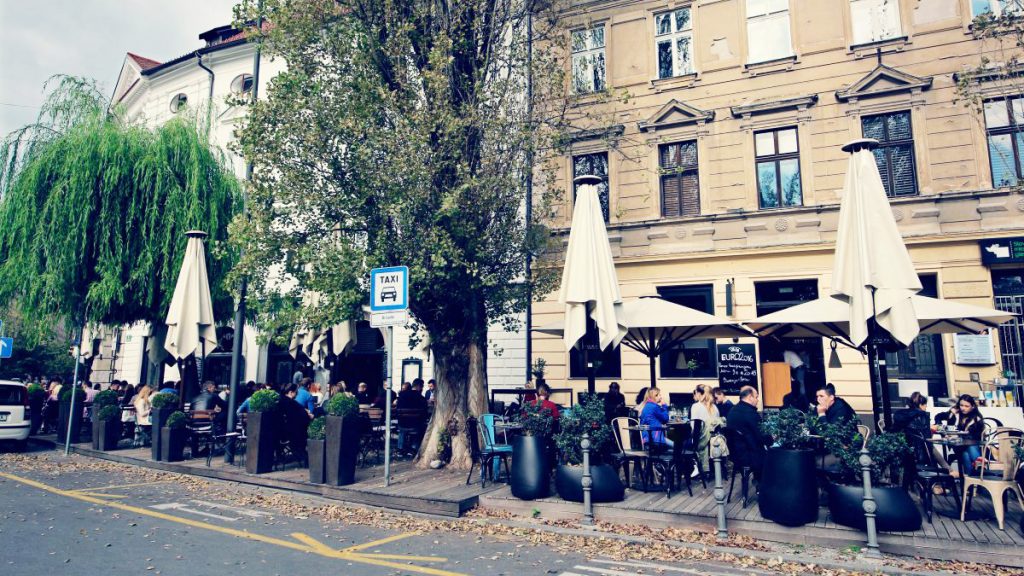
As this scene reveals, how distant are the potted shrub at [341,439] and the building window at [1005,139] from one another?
534 inches

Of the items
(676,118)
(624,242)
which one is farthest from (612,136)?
(624,242)

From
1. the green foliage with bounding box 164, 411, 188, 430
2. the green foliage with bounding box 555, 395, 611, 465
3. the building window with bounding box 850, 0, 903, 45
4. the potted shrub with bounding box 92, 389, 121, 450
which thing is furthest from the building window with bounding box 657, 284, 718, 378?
the potted shrub with bounding box 92, 389, 121, 450

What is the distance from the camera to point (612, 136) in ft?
52.9

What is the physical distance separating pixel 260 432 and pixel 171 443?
286 centimetres

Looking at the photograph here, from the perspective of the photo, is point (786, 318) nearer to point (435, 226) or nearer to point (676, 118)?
point (435, 226)

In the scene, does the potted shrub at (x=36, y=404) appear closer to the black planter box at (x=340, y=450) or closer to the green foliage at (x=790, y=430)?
the black planter box at (x=340, y=450)

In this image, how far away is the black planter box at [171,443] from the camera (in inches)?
476

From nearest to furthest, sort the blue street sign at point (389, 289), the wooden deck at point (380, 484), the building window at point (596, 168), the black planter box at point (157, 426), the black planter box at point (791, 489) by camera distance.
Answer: the black planter box at point (791, 489) < the wooden deck at point (380, 484) < the blue street sign at point (389, 289) < the black planter box at point (157, 426) < the building window at point (596, 168)

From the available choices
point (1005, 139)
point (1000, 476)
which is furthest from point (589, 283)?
point (1005, 139)

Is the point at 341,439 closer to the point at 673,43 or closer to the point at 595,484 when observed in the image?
the point at 595,484

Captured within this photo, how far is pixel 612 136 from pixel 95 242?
1313 cm

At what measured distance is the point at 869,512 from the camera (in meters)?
6.06

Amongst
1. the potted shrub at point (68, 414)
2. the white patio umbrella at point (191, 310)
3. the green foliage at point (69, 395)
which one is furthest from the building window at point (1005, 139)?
the potted shrub at point (68, 414)

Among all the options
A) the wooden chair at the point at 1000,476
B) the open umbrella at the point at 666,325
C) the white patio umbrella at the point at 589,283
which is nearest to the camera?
the wooden chair at the point at 1000,476
